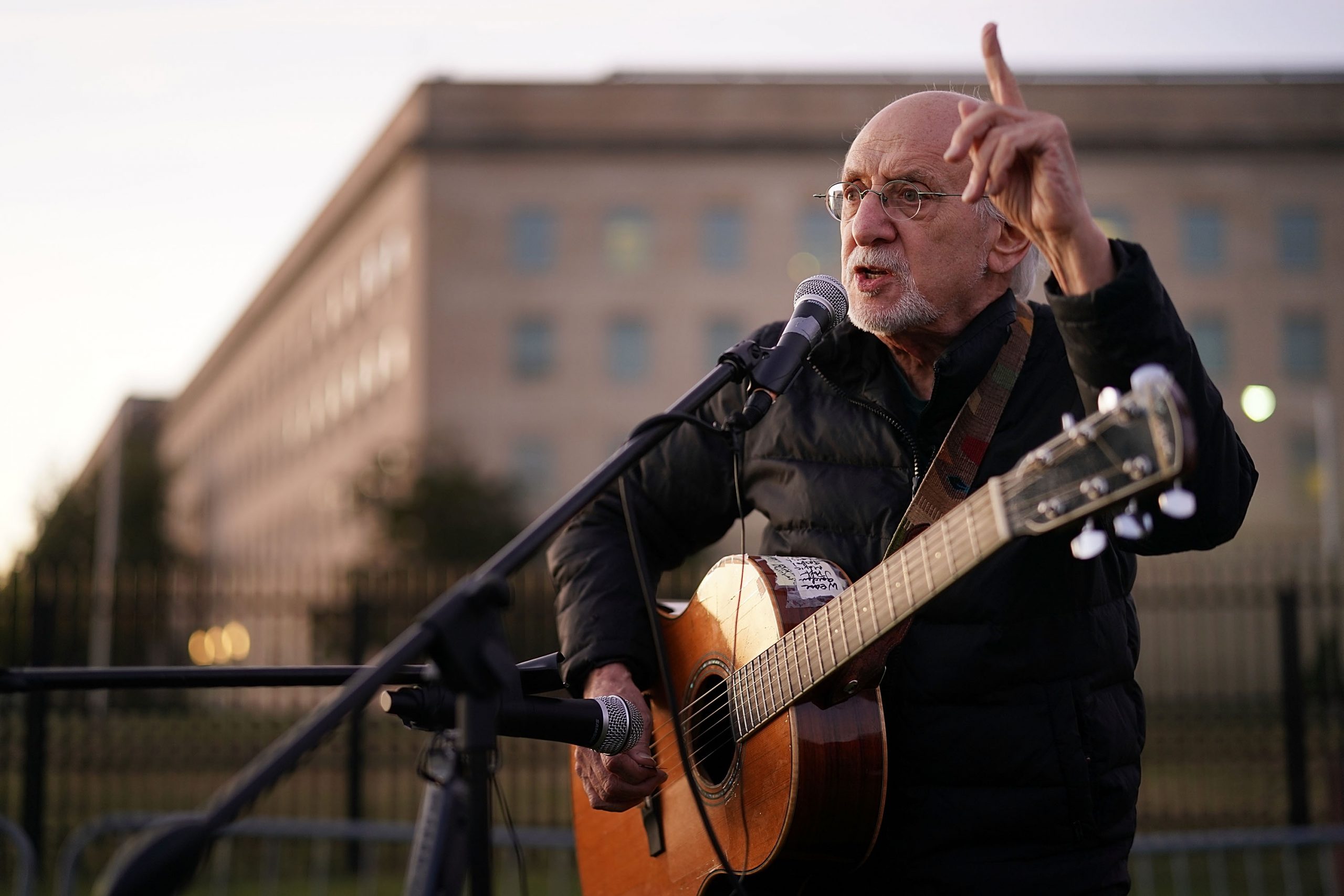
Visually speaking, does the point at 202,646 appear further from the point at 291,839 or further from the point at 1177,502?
the point at 1177,502

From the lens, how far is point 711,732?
3174 mm

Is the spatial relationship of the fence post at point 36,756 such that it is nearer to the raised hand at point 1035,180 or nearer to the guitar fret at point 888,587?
the guitar fret at point 888,587

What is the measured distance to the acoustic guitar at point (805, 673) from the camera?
2.09 m

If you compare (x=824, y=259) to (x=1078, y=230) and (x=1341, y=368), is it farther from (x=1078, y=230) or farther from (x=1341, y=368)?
(x=1078, y=230)

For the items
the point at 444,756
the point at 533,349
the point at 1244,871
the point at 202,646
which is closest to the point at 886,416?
the point at 444,756

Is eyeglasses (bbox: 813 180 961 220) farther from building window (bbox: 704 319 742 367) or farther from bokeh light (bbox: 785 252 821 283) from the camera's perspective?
building window (bbox: 704 319 742 367)

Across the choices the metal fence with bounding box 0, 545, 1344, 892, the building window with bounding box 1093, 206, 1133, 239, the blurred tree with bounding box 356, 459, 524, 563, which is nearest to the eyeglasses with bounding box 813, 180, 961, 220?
the metal fence with bounding box 0, 545, 1344, 892

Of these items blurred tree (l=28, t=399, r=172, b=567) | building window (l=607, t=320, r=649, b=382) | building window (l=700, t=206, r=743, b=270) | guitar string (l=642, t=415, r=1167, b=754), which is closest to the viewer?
guitar string (l=642, t=415, r=1167, b=754)

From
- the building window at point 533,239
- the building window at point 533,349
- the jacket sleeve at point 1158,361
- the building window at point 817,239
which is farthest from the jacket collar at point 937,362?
the building window at point 533,239

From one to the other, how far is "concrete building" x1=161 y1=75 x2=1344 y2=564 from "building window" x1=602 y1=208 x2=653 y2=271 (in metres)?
0.05

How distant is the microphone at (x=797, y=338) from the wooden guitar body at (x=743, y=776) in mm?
548

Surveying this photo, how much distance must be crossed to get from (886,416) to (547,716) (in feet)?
3.76

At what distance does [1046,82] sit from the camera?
142 ft

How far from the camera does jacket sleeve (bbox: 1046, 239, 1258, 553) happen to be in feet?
7.71
